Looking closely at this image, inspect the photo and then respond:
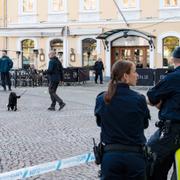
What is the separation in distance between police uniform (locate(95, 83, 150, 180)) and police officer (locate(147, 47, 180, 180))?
95cm

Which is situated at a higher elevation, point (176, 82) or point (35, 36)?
point (35, 36)

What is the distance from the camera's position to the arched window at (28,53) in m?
41.9

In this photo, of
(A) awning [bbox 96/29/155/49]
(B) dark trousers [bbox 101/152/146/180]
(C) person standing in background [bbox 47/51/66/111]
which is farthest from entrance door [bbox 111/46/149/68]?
(B) dark trousers [bbox 101/152/146/180]

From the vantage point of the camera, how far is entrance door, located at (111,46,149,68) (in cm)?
3819

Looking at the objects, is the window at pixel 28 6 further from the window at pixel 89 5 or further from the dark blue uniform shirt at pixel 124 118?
the dark blue uniform shirt at pixel 124 118

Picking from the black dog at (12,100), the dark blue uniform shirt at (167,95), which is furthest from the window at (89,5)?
the dark blue uniform shirt at (167,95)

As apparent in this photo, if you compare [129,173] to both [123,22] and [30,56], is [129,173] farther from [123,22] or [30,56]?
[30,56]

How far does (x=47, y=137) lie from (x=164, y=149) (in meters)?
5.94

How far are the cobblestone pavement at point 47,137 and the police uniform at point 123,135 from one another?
2.90 metres

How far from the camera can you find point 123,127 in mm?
4535

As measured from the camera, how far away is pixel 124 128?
4.54 m

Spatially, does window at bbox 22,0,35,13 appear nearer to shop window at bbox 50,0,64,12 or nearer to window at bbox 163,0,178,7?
shop window at bbox 50,0,64,12

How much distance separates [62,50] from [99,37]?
4.90 meters

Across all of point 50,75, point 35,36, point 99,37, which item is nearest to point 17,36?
point 35,36
